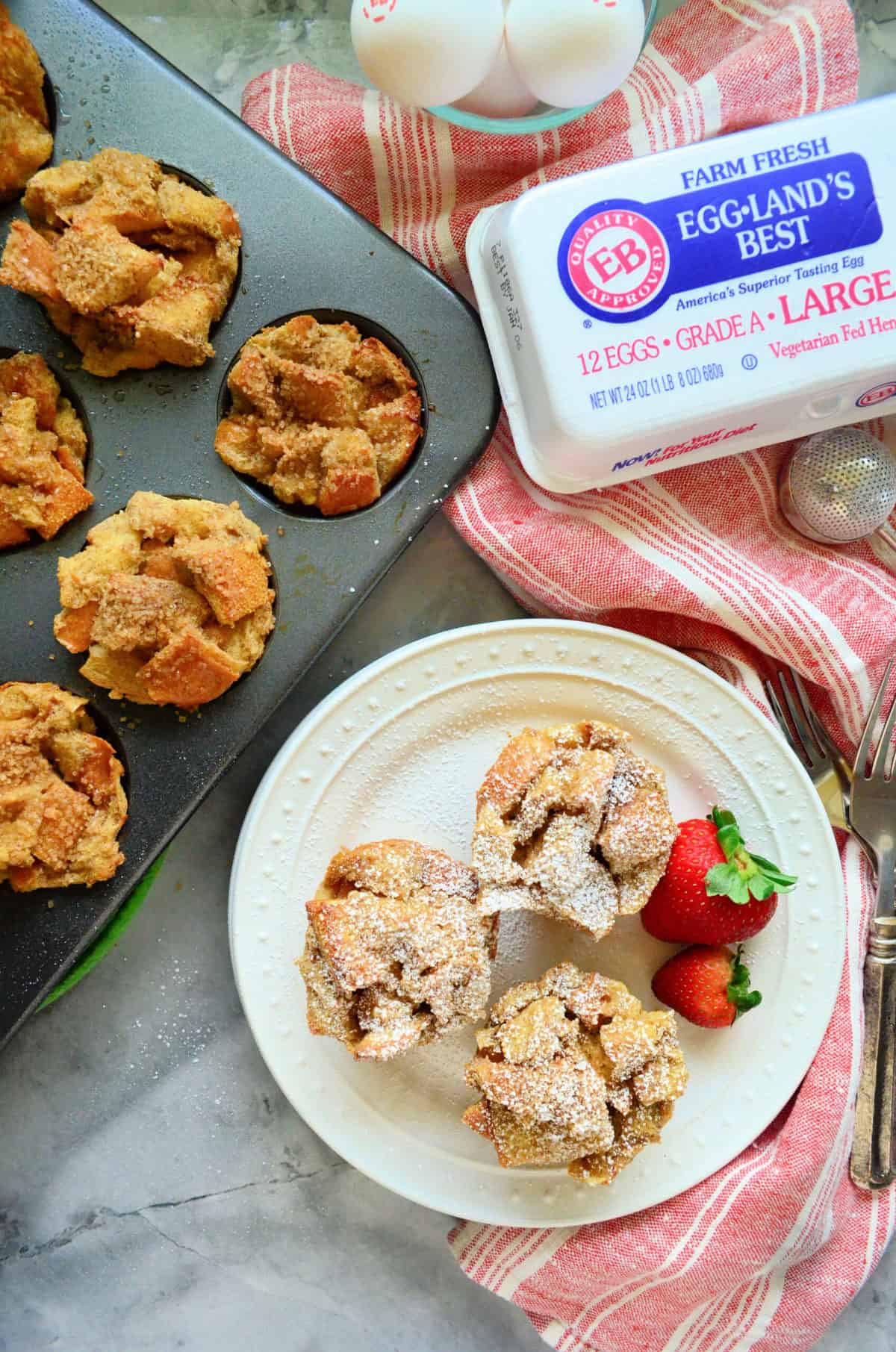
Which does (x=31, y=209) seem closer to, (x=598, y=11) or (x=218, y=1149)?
(x=598, y=11)

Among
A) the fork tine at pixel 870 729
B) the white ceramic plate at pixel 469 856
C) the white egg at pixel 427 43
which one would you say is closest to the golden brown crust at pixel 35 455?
the white ceramic plate at pixel 469 856

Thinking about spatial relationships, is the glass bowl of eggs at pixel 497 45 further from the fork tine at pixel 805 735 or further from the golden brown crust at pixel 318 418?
the fork tine at pixel 805 735

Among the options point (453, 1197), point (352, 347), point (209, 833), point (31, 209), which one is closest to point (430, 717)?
point (209, 833)

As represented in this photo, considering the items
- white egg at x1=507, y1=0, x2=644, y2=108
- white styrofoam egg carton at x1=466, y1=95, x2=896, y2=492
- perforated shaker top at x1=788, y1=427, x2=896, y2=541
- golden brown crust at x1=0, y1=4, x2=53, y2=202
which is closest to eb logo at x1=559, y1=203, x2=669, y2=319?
white styrofoam egg carton at x1=466, y1=95, x2=896, y2=492

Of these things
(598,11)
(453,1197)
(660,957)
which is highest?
(598,11)

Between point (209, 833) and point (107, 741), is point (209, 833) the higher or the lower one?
the lower one

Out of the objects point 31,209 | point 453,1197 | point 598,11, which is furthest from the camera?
point 453,1197

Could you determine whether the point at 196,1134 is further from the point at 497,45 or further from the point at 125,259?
the point at 497,45
